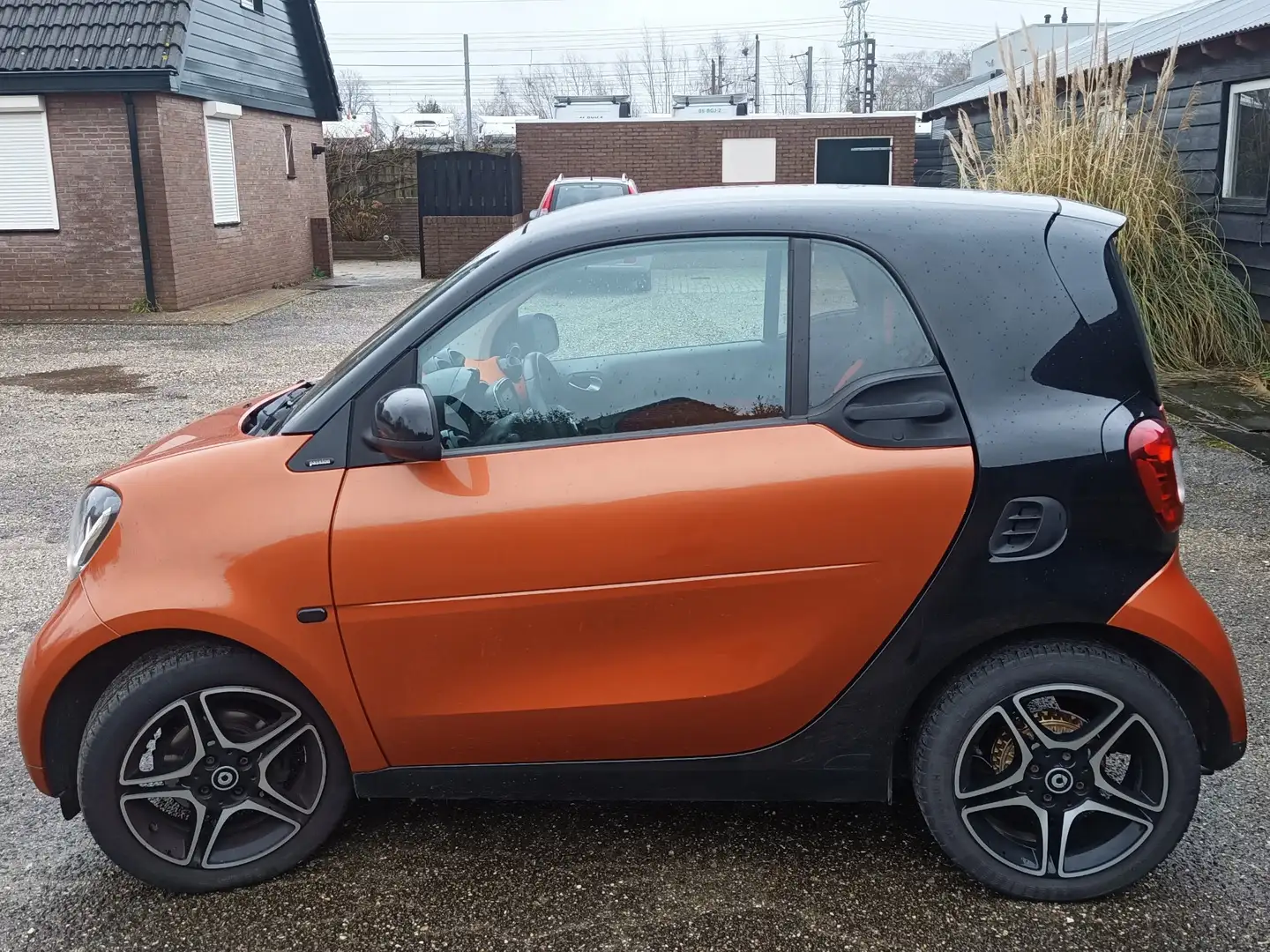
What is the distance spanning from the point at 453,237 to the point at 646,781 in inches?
787

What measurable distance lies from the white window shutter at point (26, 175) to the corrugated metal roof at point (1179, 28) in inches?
463

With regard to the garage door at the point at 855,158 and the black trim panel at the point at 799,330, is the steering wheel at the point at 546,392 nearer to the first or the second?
the black trim panel at the point at 799,330

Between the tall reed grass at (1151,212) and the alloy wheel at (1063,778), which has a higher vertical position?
the tall reed grass at (1151,212)

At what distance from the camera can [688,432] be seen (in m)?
2.75

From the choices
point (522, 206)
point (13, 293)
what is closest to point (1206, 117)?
point (13, 293)

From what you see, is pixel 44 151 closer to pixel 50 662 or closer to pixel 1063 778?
pixel 50 662

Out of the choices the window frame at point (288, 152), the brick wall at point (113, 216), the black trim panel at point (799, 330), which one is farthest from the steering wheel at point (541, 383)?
the window frame at point (288, 152)

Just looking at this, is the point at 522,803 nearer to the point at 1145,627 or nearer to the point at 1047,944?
the point at 1047,944

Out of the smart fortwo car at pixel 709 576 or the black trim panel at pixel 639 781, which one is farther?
the black trim panel at pixel 639 781

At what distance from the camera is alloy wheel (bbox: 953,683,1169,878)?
108 inches

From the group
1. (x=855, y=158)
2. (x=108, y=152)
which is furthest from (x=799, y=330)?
(x=855, y=158)

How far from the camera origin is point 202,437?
123 inches

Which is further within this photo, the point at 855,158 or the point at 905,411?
the point at 855,158

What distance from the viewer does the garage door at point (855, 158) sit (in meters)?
27.8
